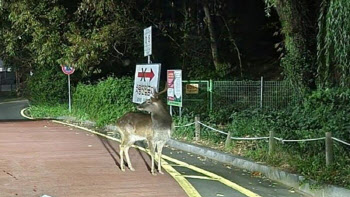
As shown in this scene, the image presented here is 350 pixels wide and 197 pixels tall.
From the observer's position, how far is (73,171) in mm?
9531

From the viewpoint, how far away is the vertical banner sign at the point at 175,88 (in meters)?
15.0

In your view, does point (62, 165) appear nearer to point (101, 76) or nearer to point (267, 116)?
point (267, 116)

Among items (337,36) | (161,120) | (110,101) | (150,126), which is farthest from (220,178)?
(110,101)

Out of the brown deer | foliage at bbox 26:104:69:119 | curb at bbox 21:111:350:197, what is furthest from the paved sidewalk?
foliage at bbox 26:104:69:119

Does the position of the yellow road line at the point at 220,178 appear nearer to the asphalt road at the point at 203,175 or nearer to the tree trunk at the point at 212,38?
the asphalt road at the point at 203,175

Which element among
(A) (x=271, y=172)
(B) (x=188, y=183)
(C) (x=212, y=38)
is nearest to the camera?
(B) (x=188, y=183)

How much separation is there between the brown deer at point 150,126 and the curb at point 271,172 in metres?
1.82

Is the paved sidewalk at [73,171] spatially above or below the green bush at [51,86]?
below

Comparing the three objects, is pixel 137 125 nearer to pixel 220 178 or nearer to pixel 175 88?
pixel 220 178

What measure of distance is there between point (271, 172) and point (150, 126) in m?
2.39

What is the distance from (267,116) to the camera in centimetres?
1365

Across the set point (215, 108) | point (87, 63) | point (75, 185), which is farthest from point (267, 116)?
point (87, 63)

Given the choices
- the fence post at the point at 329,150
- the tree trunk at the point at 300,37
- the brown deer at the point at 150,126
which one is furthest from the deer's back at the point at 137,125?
the tree trunk at the point at 300,37

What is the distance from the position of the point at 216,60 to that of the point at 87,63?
645 centimetres
